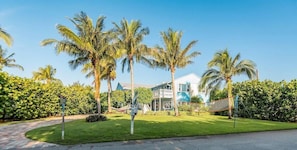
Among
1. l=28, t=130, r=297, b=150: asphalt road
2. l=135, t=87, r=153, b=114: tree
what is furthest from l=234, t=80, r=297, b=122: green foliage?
l=135, t=87, r=153, b=114: tree

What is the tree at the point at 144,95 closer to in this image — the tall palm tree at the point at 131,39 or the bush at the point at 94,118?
the tall palm tree at the point at 131,39

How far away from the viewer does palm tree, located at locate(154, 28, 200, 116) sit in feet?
73.5

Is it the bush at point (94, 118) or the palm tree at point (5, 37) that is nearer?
the palm tree at point (5, 37)

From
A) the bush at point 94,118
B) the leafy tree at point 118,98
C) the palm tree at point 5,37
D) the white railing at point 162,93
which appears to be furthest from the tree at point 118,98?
the palm tree at point 5,37

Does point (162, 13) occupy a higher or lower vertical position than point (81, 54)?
higher

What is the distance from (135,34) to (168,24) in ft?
11.5

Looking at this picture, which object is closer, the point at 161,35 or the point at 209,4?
the point at 209,4

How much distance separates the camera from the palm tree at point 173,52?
882 inches

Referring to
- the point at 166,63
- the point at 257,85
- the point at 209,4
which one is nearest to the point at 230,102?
the point at 257,85

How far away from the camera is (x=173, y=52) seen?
22.4 meters

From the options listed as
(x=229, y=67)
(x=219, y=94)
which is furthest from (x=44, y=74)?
(x=229, y=67)

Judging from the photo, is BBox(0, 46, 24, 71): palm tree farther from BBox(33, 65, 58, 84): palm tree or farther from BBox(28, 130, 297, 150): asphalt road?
BBox(28, 130, 297, 150): asphalt road

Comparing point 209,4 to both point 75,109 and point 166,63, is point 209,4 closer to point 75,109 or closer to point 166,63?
point 166,63

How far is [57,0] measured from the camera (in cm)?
1523
